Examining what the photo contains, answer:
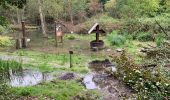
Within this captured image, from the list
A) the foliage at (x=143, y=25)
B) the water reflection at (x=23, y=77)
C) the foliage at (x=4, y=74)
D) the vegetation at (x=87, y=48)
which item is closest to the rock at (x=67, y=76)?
the vegetation at (x=87, y=48)

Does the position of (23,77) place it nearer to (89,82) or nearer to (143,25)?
(89,82)

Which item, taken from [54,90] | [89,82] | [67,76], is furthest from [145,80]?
[67,76]

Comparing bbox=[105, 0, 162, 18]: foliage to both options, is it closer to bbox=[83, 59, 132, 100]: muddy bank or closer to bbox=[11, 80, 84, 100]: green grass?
bbox=[83, 59, 132, 100]: muddy bank

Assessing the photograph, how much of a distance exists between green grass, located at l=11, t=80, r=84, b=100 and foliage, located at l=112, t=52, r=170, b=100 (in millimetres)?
1702

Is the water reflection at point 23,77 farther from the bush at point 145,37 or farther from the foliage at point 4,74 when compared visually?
the bush at point 145,37

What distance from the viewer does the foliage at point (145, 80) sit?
721 centimetres

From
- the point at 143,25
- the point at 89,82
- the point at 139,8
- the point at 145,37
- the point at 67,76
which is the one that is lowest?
the point at 89,82

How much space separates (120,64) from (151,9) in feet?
56.1

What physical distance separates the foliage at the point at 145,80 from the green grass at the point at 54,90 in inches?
67.0

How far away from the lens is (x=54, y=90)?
11438mm

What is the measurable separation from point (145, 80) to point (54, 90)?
3676mm

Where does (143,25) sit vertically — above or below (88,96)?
above

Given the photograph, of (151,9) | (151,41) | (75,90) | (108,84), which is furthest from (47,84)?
(151,9)

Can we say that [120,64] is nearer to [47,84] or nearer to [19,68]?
[47,84]
